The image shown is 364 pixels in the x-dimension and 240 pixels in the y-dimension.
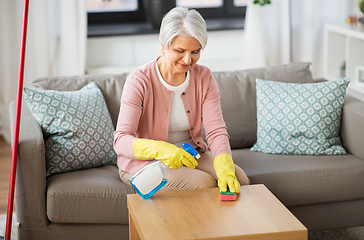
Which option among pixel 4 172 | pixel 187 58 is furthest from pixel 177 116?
pixel 4 172

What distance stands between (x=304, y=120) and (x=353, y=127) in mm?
232

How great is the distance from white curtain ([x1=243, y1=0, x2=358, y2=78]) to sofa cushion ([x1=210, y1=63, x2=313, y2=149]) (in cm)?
104

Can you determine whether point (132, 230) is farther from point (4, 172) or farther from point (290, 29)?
point (290, 29)

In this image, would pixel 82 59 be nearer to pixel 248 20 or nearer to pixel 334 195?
pixel 248 20

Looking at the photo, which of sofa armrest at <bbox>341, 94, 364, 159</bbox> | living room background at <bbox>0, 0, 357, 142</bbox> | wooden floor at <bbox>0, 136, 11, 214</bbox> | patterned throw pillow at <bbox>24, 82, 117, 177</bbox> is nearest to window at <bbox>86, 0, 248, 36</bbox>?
living room background at <bbox>0, 0, 357, 142</bbox>

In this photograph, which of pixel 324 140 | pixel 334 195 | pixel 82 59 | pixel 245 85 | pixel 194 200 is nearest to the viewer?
pixel 194 200

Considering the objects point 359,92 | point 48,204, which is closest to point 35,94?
point 48,204

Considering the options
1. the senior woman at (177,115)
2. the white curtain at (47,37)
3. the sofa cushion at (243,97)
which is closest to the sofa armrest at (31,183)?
the senior woman at (177,115)

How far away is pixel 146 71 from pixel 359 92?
1873 millimetres

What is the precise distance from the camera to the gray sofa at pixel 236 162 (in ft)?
5.81

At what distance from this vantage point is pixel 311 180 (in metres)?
1.93

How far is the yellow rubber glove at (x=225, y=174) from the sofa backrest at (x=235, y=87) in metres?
0.60

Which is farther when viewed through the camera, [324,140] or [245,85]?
[245,85]

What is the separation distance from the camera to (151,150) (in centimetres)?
156
